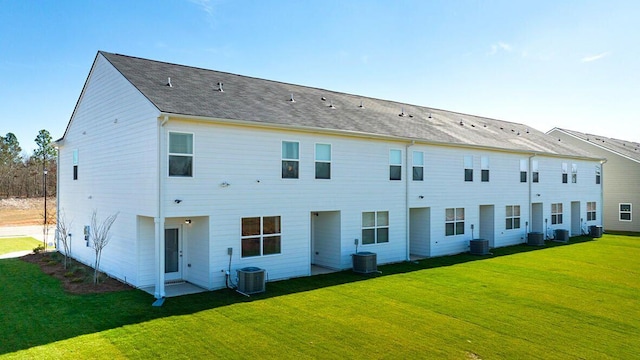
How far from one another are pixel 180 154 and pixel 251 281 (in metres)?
4.14

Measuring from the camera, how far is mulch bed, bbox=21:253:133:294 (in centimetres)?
1191

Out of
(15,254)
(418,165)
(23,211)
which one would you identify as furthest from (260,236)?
(23,211)

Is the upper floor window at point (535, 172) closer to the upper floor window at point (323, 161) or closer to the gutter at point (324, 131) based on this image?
the gutter at point (324, 131)

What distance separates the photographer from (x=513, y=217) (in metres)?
21.8

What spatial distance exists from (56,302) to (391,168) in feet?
39.6

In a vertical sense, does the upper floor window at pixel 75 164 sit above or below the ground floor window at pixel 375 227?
above

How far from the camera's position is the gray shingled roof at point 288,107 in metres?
12.4


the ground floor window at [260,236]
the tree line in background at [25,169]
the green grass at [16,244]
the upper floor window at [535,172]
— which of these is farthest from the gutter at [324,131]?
the tree line in background at [25,169]

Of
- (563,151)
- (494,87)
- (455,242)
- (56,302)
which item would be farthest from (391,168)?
(563,151)

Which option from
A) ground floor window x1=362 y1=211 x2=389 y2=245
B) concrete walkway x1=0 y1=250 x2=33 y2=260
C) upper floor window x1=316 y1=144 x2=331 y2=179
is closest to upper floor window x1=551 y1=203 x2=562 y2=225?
ground floor window x1=362 y1=211 x2=389 y2=245

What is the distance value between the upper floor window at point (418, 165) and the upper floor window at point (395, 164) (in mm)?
874

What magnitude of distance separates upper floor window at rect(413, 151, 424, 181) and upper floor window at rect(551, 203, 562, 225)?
12.4 m

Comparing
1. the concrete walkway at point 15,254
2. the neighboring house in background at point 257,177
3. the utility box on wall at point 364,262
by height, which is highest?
the neighboring house in background at point 257,177

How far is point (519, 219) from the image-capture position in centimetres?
2216
